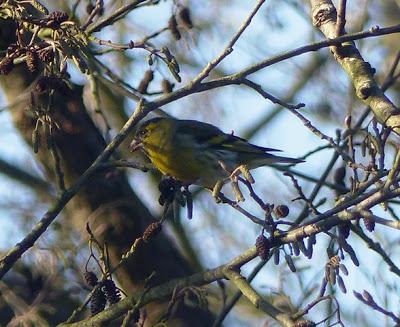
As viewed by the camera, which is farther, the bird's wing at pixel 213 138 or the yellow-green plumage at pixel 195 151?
the bird's wing at pixel 213 138

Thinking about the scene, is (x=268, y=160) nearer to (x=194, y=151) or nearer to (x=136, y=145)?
(x=194, y=151)

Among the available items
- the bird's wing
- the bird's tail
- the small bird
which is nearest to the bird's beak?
the small bird

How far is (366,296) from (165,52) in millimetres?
914

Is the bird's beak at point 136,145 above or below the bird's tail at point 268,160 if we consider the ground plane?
below

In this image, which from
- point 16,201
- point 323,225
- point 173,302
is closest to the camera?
point 323,225

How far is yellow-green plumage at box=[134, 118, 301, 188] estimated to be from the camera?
178 inches

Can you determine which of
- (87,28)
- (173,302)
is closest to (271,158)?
(87,28)

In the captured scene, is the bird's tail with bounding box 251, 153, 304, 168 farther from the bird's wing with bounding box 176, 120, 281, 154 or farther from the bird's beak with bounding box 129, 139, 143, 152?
the bird's beak with bounding box 129, 139, 143, 152

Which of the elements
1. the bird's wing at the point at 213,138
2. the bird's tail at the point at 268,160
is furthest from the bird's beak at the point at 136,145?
the bird's tail at the point at 268,160

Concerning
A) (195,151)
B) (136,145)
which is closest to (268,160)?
(195,151)

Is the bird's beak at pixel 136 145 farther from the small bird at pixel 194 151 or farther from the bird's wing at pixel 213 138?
the bird's wing at pixel 213 138

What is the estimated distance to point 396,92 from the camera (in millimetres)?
7254

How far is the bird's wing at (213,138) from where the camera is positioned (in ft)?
16.2

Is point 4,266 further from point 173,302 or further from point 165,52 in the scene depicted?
point 165,52
